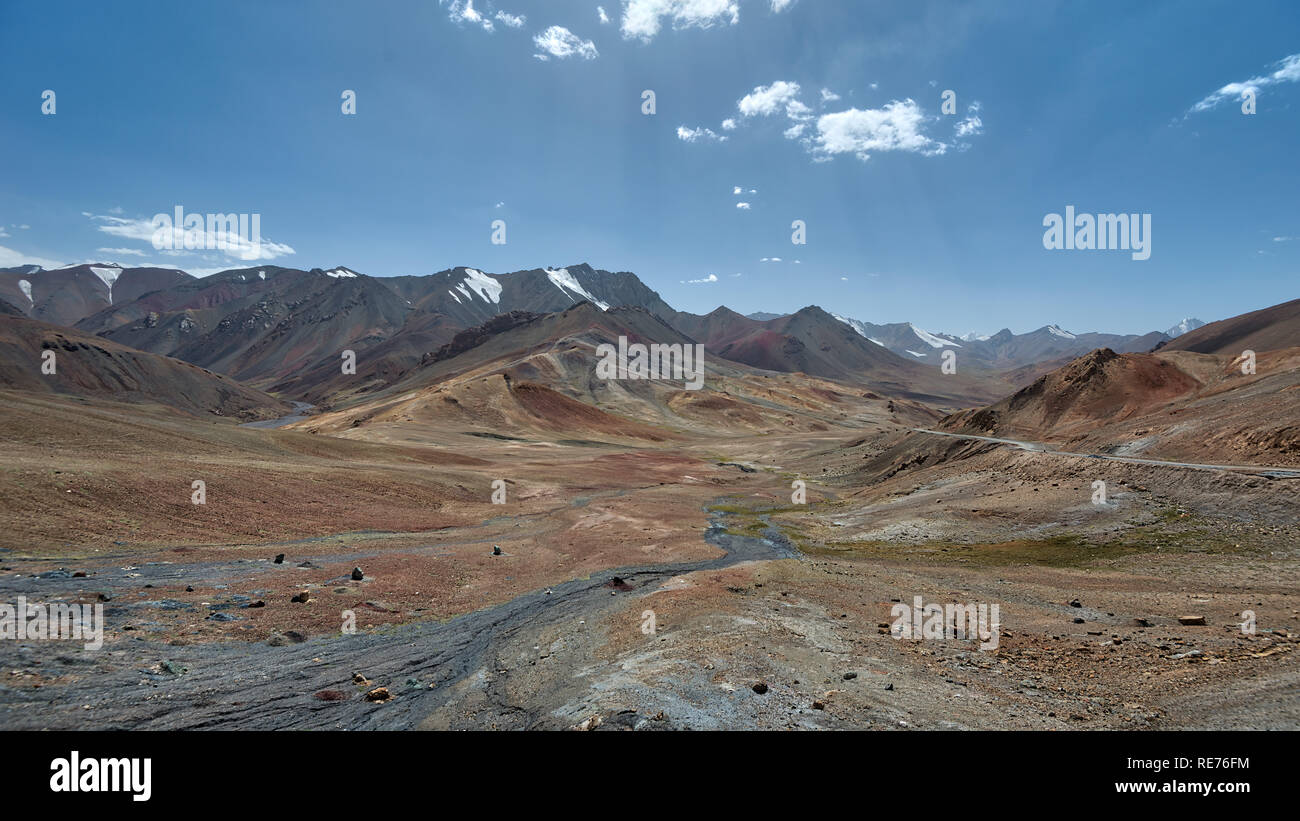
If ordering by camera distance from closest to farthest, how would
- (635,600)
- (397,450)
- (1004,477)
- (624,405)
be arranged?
1. (635,600)
2. (1004,477)
3. (397,450)
4. (624,405)

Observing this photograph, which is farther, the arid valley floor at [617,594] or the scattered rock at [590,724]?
the arid valley floor at [617,594]

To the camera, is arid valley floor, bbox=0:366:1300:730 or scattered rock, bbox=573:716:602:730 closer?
scattered rock, bbox=573:716:602:730

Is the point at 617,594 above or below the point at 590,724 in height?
below

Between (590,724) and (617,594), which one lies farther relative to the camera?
(617,594)

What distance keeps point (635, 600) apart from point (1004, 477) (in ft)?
138

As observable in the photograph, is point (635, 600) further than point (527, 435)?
No

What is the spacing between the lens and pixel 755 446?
130 meters

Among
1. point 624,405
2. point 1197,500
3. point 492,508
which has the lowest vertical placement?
point 492,508

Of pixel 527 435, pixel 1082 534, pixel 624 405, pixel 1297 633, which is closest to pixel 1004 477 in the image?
pixel 1082 534

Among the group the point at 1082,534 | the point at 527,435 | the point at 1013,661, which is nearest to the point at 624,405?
the point at 527,435
